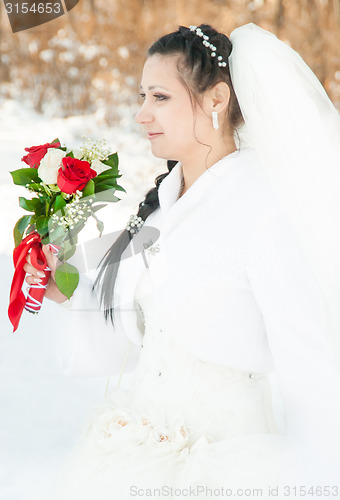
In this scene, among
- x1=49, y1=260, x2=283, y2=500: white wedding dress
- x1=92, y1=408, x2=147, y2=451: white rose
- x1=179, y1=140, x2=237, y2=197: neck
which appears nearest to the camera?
x1=49, y1=260, x2=283, y2=500: white wedding dress

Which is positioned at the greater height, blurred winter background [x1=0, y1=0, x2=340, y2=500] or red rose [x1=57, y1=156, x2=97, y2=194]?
blurred winter background [x1=0, y1=0, x2=340, y2=500]

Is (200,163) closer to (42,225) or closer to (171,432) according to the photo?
(42,225)

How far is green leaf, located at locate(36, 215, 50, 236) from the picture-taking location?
1489 mm

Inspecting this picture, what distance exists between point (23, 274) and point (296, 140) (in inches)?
30.8

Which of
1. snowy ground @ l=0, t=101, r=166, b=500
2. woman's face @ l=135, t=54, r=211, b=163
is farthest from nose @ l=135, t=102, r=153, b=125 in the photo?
snowy ground @ l=0, t=101, r=166, b=500

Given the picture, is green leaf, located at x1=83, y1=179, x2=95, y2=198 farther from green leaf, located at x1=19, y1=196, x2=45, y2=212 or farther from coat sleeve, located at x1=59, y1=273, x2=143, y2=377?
coat sleeve, located at x1=59, y1=273, x2=143, y2=377

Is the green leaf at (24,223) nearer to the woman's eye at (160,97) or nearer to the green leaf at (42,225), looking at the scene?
the green leaf at (42,225)

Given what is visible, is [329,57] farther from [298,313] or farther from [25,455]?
[298,313]

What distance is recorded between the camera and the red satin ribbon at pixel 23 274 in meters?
1.55

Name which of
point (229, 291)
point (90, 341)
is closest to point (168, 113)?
point (229, 291)

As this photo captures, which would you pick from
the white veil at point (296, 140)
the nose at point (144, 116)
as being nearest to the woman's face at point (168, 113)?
the nose at point (144, 116)

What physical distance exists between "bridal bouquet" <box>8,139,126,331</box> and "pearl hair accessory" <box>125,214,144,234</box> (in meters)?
0.12

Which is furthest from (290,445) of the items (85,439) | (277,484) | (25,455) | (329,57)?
(329,57)

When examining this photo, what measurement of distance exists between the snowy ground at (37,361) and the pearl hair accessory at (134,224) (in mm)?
346
